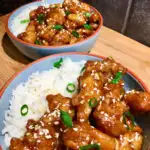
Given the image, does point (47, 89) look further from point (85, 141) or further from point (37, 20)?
point (37, 20)

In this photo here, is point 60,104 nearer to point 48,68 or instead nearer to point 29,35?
point 48,68

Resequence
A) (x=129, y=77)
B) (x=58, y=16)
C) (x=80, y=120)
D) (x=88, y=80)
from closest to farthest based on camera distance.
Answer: (x=80, y=120) < (x=88, y=80) < (x=129, y=77) < (x=58, y=16)

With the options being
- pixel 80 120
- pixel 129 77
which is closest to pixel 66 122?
pixel 80 120

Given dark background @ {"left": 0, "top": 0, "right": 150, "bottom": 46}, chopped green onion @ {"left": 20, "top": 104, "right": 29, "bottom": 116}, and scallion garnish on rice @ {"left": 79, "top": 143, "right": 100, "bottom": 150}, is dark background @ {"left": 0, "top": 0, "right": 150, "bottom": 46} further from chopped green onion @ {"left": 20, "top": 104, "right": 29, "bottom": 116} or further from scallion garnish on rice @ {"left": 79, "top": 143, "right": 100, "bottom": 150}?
scallion garnish on rice @ {"left": 79, "top": 143, "right": 100, "bottom": 150}

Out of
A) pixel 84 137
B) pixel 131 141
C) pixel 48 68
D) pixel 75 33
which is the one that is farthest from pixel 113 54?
pixel 84 137

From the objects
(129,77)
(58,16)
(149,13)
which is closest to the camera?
(129,77)

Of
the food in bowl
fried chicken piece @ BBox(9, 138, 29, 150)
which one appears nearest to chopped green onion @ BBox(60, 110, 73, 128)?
fried chicken piece @ BBox(9, 138, 29, 150)

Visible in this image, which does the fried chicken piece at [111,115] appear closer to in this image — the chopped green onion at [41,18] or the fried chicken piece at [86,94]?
the fried chicken piece at [86,94]

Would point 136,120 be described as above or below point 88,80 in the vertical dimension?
below
